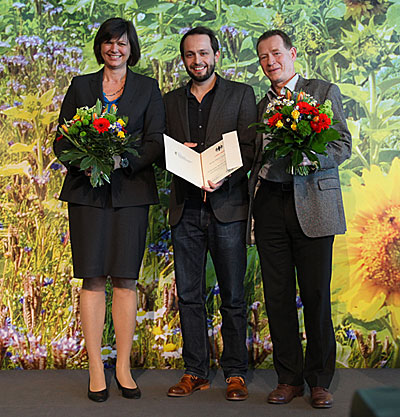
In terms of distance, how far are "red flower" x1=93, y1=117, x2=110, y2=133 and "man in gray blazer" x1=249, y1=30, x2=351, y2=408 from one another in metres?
0.77

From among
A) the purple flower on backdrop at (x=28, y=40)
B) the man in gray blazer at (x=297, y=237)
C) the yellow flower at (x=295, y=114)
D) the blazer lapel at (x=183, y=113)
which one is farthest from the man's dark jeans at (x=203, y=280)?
the purple flower on backdrop at (x=28, y=40)

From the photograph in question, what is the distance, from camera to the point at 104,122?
2.82 metres

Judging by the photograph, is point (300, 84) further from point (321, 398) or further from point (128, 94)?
point (321, 398)

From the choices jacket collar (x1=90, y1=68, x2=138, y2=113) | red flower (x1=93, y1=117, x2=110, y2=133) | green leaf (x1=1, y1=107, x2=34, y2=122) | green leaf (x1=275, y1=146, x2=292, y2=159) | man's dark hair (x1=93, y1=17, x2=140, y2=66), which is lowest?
green leaf (x1=275, y1=146, x2=292, y2=159)

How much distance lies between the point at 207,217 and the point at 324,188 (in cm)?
63

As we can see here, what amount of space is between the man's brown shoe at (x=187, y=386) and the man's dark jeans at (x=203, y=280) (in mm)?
34

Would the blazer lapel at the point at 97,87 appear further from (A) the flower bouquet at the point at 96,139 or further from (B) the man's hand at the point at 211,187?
(B) the man's hand at the point at 211,187

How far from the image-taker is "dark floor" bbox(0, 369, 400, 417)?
2908mm

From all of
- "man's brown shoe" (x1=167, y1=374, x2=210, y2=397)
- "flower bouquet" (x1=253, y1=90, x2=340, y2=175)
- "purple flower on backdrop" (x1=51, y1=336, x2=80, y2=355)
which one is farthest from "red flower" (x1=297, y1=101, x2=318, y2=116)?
"purple flower on backdrop" (x1=51, y1=336, x2=80, y2=355)

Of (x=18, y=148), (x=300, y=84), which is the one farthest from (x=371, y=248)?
(x=18, y=148)

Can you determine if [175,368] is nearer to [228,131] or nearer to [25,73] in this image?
[228,131]

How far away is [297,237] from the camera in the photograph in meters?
2.99

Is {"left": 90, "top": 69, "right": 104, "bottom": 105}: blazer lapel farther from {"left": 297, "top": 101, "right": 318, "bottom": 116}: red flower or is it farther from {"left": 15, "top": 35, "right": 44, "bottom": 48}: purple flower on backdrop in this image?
{"left": 297, "top": 101, "right": 318, "bottom": 116}: red flower

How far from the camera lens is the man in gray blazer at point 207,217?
124 inches
